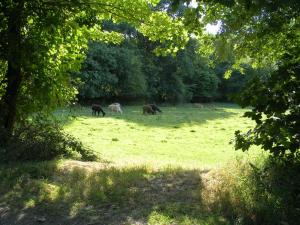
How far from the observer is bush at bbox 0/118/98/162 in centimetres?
1165

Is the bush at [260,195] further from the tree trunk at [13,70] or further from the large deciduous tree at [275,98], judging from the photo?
the tree trunk at [13,70]

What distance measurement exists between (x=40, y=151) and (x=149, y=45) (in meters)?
58.2

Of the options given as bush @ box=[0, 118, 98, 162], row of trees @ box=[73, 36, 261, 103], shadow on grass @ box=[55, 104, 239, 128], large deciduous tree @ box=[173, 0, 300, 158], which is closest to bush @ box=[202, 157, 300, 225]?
large deciduous tree @ box=[173, 0, 300, 158]

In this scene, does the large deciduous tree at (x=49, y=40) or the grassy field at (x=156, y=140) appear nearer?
the large deciduous tree at (x=49, y=40)

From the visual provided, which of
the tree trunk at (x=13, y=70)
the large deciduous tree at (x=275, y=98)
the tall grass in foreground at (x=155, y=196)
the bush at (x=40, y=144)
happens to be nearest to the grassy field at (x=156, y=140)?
the bush at (x=40, y=144)

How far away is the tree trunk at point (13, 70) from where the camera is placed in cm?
1182

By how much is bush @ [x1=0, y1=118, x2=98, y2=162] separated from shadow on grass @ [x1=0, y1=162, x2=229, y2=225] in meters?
1.07

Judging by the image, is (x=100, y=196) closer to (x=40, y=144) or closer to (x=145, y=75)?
(x=40, y=144)

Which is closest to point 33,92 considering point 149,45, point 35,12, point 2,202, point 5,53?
point 5,53

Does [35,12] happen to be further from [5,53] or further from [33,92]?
[33,92]

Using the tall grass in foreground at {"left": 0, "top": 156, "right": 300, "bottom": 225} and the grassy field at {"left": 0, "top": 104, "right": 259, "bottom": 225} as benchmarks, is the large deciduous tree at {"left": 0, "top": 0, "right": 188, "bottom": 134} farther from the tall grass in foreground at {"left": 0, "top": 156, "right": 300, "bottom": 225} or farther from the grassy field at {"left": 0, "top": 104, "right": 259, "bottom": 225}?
the tall grass in foreground at {"left": 0, "top": 156, "right": 300, "bottom": 225}

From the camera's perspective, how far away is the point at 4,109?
1307 centimetres

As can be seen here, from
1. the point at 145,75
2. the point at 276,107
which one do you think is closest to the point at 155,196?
the point at 276,107

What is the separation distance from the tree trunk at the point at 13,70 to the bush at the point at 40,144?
0.54 m
